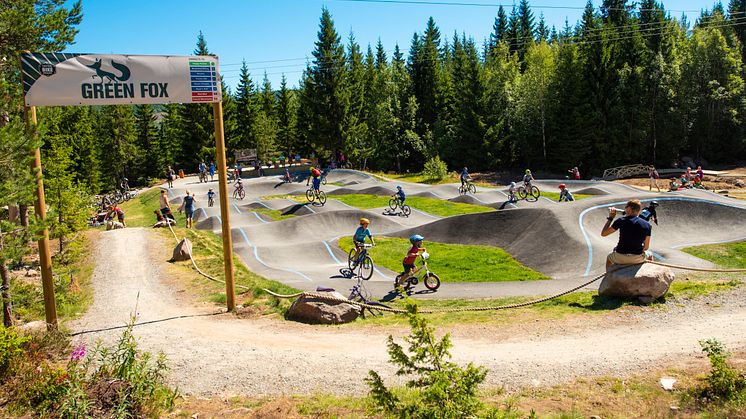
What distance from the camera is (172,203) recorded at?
4269 cm

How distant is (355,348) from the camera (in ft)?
31.4

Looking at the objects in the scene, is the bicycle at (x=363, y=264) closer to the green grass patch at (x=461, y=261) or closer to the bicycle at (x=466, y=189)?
the green grass patch at (x=461, y=261)

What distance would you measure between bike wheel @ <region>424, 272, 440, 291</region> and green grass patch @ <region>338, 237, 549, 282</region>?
174 centimetres

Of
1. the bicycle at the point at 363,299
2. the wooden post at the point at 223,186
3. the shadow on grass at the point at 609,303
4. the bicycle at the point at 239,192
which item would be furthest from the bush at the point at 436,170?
the wooden post at the point at 223,186

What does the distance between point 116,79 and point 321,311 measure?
6.58 meters

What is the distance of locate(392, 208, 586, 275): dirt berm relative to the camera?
17.8 meters

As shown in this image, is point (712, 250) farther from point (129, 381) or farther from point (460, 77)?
point (460, 77)

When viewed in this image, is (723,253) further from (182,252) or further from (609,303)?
(182,252)

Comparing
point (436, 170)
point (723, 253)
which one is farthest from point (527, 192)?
point (436, 170)

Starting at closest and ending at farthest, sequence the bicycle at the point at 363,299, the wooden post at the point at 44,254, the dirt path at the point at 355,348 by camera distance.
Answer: the dirt path at the point at 355,348, the wooden post at the point at 44,254, the bicycle at the point at 363,299

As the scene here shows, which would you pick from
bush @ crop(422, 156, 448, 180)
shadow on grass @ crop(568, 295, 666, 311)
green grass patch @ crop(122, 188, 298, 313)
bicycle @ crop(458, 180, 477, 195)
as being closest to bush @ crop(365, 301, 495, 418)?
shadow on grass @ crop(568, 295, 666, 311)

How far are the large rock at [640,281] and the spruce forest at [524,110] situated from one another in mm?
50742

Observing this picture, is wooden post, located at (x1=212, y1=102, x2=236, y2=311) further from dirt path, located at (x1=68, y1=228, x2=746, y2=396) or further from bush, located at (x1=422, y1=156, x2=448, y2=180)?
bush, located at (x1=422, y1=156, x2=448, y2=180)

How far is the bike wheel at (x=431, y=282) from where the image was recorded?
15609mm
